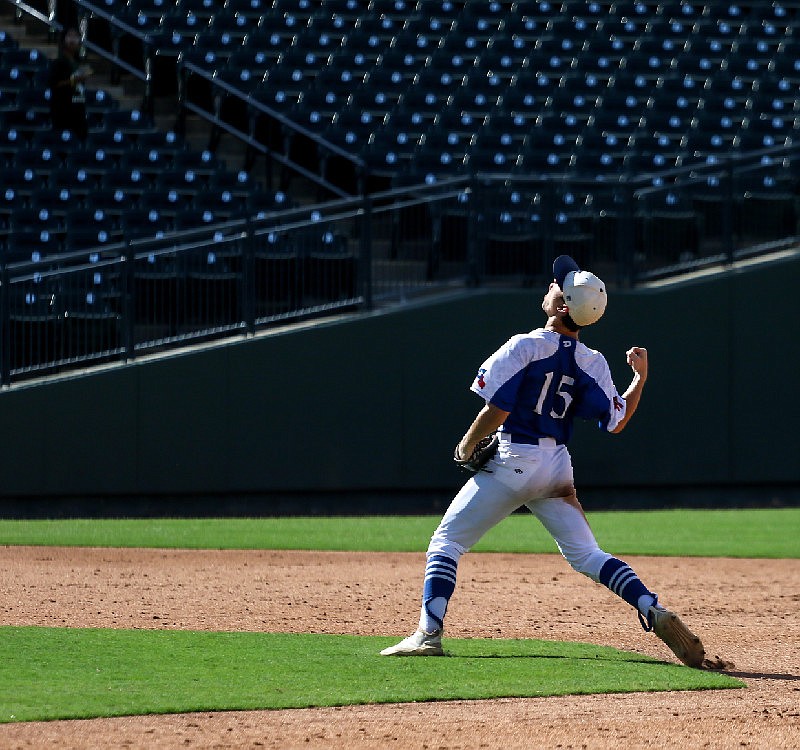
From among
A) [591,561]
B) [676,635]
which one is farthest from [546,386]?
[676,635]

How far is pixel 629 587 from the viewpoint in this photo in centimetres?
684

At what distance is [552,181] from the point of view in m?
16.2

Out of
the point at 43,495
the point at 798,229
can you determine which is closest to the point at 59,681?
the point at 43,495

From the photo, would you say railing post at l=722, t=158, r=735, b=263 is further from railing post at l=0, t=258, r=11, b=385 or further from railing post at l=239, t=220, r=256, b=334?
railing post at l=0, t=258, r=11, b=385

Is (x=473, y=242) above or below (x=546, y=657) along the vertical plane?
above

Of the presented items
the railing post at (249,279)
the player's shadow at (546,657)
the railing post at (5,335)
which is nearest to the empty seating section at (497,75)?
the railing post at (249,279)

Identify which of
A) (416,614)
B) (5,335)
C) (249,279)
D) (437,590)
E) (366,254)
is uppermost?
(366,254)

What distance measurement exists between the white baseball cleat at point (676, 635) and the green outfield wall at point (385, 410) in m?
9.72

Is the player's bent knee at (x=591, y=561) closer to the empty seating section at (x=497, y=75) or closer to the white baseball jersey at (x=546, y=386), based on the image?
the white baseball jersey at (x=546, y=386)

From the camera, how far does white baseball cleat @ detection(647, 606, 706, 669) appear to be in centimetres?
669

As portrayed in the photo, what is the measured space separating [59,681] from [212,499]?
397 inches

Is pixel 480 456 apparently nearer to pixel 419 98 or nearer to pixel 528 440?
pixel 528 440

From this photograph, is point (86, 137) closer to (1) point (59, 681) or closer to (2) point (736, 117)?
(2) point (736, 117)

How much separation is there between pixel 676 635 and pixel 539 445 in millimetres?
1085
